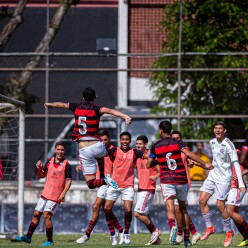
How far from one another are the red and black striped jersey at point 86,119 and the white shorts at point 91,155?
0.51ft

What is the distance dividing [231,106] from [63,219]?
13.7ft

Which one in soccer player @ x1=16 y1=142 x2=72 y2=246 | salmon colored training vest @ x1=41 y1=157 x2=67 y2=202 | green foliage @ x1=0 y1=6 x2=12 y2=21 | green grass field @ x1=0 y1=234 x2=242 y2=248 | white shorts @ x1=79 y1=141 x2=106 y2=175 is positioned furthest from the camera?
green foliage @ x1=0 y1=6 x2=12 y2=21

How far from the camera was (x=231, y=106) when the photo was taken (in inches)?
837

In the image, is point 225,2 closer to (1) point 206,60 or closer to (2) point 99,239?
(1) point 206,60

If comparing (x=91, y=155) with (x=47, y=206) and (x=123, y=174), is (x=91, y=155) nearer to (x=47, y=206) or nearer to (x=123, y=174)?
(x=47, y=206)

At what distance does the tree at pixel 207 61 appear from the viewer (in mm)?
21375

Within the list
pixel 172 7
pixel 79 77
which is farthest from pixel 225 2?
pixel 79 77

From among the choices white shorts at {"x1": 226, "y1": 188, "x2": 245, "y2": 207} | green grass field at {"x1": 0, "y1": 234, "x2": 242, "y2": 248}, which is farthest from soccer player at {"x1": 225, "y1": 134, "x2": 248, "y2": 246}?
green grass field at {"x1": 0, "y1": 234, "x2": 242, "y2": 248}

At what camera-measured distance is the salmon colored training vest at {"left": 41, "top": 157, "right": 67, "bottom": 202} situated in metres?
18.5

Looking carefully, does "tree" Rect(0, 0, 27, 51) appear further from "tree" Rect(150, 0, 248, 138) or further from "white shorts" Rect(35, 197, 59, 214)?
"white shorts" Rect(35, 197, 59, 214)

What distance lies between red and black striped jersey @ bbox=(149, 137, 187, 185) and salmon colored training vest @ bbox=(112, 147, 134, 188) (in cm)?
Result: 273

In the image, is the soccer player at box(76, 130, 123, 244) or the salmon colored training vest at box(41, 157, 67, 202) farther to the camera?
the soccer player at box(76, 130, 123, 244)

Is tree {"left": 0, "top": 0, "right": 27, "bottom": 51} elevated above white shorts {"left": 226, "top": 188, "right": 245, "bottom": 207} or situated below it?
above

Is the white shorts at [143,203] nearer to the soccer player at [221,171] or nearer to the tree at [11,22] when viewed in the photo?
the soccer player at [221,171]
